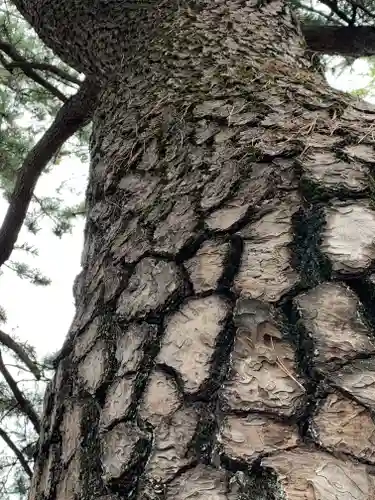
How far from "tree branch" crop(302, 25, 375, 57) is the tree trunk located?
112 centimetres

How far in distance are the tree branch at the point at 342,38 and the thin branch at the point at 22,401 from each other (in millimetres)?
1443

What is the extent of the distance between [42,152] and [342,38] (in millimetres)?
1100

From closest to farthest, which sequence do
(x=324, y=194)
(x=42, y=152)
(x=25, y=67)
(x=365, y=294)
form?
(x=365, y=294)
(x=324, y=194)
(x=42, y=152)
(x=25, y=67)

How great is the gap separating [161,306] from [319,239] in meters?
0.19

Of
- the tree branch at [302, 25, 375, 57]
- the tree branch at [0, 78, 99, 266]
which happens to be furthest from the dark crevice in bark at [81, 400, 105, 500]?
the tree branch at [302, 25, 375, 57]

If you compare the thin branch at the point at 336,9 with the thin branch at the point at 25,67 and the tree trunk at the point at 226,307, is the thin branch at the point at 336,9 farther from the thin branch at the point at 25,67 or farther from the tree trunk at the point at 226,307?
the tree trunk at the point at 226,307

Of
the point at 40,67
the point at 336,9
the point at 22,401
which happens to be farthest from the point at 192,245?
the point at 40,67

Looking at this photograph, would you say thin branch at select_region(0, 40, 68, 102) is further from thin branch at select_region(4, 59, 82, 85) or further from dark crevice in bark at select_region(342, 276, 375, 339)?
dark crevice in bark at select_region(342, 276, 375, 339)

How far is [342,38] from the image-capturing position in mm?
2154

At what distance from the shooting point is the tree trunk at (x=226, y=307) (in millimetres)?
551

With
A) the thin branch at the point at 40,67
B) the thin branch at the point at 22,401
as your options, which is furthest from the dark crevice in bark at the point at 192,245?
the thin branch at the point at 40,67

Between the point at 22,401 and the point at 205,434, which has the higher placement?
the point at 22,401

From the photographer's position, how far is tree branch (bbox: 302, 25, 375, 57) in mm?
2133

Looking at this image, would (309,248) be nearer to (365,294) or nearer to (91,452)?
(365,294)
